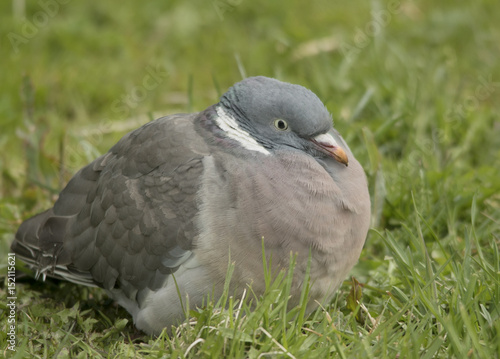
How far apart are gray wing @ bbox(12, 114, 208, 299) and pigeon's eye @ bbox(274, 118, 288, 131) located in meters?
0.42

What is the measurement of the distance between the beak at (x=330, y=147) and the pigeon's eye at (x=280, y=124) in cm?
17

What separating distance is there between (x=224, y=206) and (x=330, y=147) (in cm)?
69

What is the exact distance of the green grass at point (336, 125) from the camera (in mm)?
A: 3352

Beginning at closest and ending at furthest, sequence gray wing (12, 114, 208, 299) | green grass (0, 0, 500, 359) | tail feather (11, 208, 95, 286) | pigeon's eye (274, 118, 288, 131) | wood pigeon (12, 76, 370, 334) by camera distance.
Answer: green grass (0, 0, 500, 359), wood pigeon (12, 76, 370, 334), gray wing (12, 114, 208, 299), pigeon's eye (274, 118, 288, 131), tail feather (11, 208, 95, 286)

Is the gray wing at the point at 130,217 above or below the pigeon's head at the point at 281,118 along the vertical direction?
below

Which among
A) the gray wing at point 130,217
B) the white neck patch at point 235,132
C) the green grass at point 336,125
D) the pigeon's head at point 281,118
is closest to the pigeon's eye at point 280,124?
the pigeon's head at point 281,118

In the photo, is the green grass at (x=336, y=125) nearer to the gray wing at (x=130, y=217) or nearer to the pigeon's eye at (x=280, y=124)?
the gray wing at (x=130, y=217)

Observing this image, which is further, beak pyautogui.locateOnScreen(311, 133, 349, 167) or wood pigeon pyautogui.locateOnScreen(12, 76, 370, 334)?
beak pyautogui.locateOnScreen(311, 133, 349, 167)

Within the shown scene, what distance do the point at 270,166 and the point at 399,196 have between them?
4.27 feet

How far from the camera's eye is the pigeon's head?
384 cm

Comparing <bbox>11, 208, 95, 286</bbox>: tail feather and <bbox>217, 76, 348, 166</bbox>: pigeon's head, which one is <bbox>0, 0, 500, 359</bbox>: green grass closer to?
<bbox>11, 208, 95, 286</bbox>: tail feather

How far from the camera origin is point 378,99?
233 inches

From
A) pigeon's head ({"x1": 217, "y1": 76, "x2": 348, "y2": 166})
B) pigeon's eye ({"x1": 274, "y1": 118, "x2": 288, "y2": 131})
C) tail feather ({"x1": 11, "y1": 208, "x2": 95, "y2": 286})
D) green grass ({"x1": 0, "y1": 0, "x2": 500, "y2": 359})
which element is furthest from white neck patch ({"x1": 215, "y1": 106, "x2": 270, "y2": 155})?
tail feather ({"x1": 11, "y1": 208, "x2": 95, "y2": 286})

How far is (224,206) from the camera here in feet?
12.1
